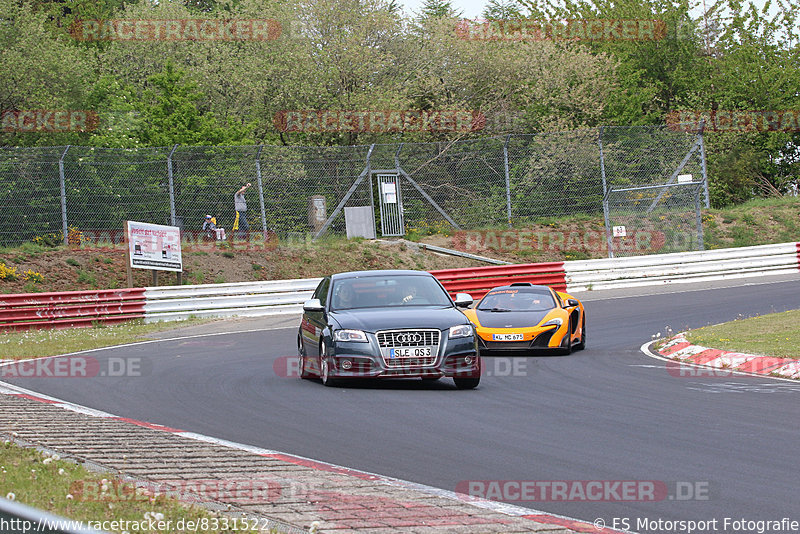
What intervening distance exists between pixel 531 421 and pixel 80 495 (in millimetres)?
4793

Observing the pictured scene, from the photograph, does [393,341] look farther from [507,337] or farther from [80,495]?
[80,495]

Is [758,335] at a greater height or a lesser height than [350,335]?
lesser

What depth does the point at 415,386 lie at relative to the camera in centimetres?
1231

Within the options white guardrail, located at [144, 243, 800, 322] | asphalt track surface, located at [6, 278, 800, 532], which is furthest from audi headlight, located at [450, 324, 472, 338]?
white guardrail, located at [144, 243, 800, 322]

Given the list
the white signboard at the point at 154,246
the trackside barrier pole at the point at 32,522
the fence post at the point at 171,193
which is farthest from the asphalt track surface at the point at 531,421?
the fence post at the point at 171,193

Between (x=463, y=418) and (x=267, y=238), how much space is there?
21.4 meters

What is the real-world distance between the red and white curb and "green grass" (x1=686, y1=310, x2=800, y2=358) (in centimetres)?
20

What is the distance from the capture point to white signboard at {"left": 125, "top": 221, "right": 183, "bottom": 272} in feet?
85.8

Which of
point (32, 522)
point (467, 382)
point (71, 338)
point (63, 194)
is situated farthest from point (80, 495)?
point (63, 194)

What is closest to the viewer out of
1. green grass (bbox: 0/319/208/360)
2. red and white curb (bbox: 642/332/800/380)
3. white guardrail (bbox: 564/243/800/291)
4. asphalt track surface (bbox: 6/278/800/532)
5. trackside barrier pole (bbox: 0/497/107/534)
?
trackside barrier pole (bbox: 0/497/107/534)

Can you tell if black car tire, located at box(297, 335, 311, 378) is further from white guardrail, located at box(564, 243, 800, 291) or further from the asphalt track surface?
white guardrail, located at box(564, 243, 800, 291)

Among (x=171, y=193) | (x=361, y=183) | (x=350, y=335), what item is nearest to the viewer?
(x=350, y=335)

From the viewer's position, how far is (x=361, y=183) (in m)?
31.9

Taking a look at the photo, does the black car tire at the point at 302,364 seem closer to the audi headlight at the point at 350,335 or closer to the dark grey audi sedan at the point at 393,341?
the dark grey audi sedan at the point at 393,341
